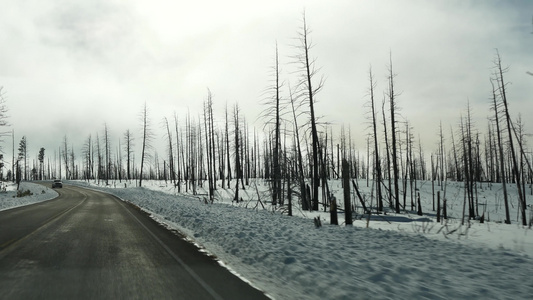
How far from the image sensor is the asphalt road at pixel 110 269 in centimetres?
514

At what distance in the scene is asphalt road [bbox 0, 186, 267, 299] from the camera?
203 inches

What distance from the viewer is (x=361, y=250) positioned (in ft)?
25.5

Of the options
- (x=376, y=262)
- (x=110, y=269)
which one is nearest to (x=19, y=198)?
(x=110, y=269)

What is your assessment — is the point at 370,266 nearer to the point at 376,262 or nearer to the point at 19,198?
the point at 376,262

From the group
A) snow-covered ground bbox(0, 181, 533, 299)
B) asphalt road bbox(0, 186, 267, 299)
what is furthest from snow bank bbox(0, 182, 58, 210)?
snow-covered ground bbox(0, 181, 533, 299)

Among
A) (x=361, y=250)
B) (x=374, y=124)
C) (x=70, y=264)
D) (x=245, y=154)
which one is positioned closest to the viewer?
(x=70, y=264)

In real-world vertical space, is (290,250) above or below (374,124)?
below

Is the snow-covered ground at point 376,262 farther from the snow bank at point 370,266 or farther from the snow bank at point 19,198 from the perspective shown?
the snow bank at point 19,198

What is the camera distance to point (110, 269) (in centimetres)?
659

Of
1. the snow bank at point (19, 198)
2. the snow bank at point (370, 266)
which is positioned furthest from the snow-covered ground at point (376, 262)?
the snow bank at point (19, 198)

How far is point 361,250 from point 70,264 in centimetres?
617

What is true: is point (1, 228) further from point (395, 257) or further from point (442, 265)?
point (442, 265)

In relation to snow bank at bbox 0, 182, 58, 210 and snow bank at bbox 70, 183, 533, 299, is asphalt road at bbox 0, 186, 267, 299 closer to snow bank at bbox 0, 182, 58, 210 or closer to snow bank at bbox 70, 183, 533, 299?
snow bank at bbox 70, 183, 533, 299

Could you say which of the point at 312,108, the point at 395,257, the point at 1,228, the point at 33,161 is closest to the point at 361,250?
the point at 395,257
